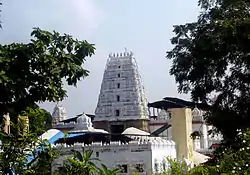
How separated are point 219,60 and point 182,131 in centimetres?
1301

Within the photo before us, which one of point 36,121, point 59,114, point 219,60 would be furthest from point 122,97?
point 36,121

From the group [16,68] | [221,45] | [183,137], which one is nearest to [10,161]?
[16,68]

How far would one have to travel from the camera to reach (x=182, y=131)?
23250mm

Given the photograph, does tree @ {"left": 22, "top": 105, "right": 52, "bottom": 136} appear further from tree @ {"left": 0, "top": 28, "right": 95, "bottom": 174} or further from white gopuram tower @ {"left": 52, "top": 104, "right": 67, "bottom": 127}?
white gopuram tower @ {"left": 52, "top": 104, "right": 67, "bottom": 127}

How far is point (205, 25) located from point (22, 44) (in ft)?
19.7

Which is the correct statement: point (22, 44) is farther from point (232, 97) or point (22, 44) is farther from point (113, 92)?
point (113, 92)

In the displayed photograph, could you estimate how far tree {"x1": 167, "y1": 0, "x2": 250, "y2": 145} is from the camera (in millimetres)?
9867

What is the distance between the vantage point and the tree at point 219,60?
388 inches

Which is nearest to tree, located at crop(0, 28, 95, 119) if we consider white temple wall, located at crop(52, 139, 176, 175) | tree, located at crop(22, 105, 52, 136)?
tree, located at crop(22, 105, 52, 136)

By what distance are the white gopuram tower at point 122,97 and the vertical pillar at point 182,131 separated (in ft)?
39.6

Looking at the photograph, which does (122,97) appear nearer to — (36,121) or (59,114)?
(59,114)

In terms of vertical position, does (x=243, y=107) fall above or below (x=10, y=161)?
above

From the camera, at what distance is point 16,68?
579cm

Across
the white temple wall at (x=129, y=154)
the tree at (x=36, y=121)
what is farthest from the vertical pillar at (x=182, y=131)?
the tree at (x=36, y=121)
